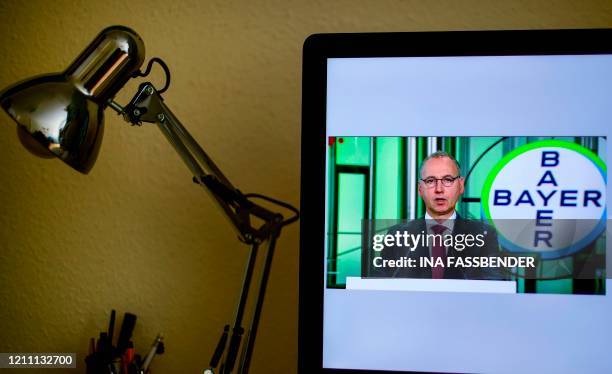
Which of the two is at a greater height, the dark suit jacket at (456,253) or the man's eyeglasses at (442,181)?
the man's eyeglasses at (442,181)

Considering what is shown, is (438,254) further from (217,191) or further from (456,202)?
(217,191)

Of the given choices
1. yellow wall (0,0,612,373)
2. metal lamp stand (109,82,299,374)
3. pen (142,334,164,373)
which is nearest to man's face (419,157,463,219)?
metal lamp stand (109,82,299,374)

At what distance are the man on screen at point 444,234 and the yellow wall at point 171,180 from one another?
24 cm

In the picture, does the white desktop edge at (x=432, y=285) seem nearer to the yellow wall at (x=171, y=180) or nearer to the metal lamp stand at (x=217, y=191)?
the metal lamp stand at (x=217, y=191)

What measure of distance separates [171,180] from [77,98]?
27cm

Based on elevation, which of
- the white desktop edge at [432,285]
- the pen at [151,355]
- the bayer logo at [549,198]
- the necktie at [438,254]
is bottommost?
the pen at [151,355]

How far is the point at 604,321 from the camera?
513 mm

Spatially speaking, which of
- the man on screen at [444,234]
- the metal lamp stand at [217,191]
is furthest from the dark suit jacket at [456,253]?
the metal lamp stand at [217,191]

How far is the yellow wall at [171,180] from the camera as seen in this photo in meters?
0.73

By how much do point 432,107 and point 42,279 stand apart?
570 millimetres

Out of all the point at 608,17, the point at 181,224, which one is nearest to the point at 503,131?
the point at 608,17

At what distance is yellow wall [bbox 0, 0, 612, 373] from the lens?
0.73m

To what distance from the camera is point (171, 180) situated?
0.76 meters

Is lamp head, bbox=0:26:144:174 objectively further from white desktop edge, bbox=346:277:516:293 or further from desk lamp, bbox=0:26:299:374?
white desktop edge, bbox=346:277:516:293
